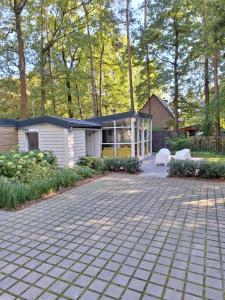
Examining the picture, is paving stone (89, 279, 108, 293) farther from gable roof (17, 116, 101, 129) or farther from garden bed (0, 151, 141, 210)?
gable roof (17, 116, 101, 129)

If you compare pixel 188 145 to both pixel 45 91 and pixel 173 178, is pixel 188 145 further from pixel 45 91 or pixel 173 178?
pixel 45 91

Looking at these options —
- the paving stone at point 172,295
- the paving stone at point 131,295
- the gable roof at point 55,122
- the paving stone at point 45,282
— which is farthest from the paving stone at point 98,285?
the gable roof at point 55,122

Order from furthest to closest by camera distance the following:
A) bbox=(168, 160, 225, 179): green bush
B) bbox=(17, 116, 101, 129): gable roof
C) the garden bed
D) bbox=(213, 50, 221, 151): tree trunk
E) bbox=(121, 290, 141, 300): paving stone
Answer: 1. bbox=(213, 50, 221, 151): tree trunk
2. bbox=(17, 116, 101, 129): gable roof
3. bbox=(168, 160, 225, 179): green bush
4. the garden bed
5. bbox=(121, 290, 141, 300): paving stone

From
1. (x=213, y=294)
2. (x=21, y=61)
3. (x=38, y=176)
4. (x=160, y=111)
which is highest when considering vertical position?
(x=21, y=61)

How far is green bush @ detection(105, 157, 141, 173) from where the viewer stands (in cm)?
853

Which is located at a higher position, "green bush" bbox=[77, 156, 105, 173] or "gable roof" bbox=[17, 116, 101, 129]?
"gable roof" bbox=[17, 116, 101, 129]

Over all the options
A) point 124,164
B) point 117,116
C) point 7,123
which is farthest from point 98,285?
point 117,116

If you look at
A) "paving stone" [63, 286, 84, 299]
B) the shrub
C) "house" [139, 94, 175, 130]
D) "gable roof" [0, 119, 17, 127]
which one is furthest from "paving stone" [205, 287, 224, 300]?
"house" [139, 94, 175, 130]

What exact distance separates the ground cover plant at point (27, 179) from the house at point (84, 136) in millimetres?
1611

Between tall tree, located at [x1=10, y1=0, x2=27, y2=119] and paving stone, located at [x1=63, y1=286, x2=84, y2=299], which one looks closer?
paving stone, located at [x1=63, y1=286, x2=84, y2=299]

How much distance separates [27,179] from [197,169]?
543 centimetres

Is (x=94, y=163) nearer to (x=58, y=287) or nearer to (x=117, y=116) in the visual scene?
(x=117, y=116)

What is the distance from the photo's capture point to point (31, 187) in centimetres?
524

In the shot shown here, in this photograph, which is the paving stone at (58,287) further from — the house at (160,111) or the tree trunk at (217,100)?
the house at (160,111)
